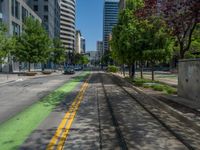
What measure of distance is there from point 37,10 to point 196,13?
12216 cm

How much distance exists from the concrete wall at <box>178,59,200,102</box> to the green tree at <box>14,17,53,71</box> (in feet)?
150

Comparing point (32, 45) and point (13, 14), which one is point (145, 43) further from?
point (13, 14)

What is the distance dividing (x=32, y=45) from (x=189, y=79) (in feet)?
160

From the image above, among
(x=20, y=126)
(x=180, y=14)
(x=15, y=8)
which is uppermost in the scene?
(x=15, y=8)

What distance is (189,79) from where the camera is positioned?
1869 centimetres

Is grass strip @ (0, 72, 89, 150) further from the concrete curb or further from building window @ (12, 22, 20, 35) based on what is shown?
building window @ (12, 22, 20, 35)

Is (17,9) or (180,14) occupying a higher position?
(17,9)

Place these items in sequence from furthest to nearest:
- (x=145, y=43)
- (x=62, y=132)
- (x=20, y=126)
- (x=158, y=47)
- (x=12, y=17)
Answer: (x=12, y=17), (x=145, y=43), (x=158, y=47), (x=20, y=126), (x=62, y=132)

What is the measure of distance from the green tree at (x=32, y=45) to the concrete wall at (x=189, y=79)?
45851mm

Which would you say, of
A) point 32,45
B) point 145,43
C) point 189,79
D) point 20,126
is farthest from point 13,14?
point 20,126

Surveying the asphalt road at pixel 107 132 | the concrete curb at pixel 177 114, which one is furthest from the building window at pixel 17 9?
the asphalt road at pixel 107 132

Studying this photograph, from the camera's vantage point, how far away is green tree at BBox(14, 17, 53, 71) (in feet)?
210

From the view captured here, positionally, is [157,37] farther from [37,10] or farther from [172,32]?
[37,10]

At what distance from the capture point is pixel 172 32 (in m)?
21.4
